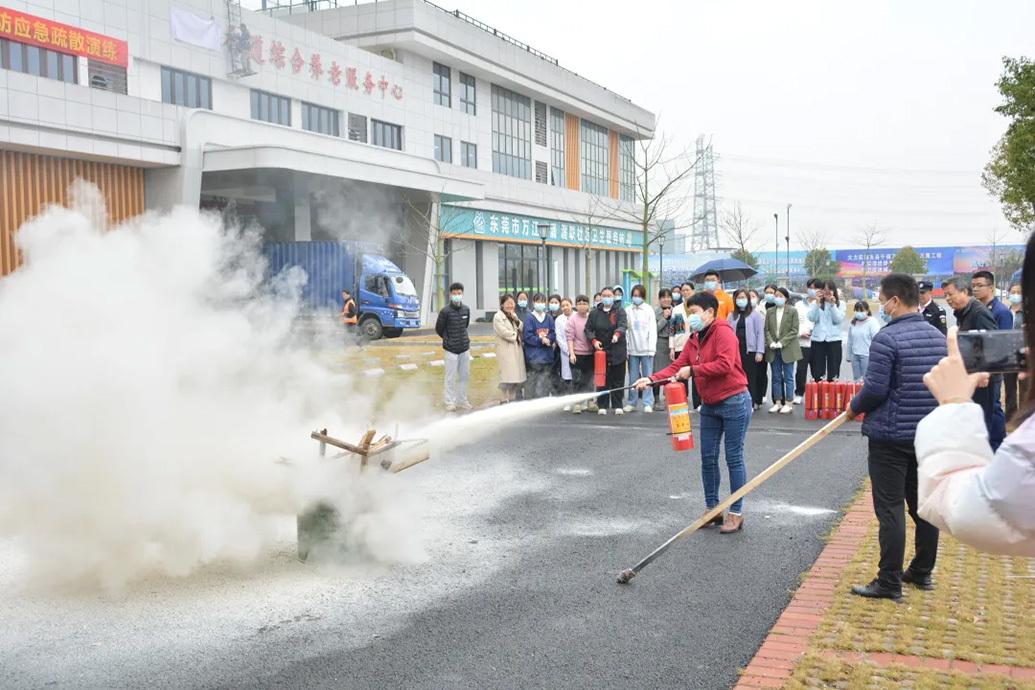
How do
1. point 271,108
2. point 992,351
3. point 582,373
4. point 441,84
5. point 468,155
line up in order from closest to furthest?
1. point 992,351
2. point 582,373
3. point 271,108
4. point 441,84
5. point 468,155

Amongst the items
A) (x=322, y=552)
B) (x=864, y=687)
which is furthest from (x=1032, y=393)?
(x=322, y=552)

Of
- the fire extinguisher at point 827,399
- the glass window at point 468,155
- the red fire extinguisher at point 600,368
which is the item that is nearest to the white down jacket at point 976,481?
the red fire extinguisher at point 600,368

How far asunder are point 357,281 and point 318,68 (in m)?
10.7

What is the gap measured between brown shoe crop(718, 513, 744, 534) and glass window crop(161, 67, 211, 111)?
26.0 metres

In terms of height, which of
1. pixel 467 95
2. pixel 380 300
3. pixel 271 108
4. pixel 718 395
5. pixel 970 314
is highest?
pixel 467 95

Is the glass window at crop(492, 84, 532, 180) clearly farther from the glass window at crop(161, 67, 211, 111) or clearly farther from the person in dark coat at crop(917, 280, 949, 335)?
the person in dark coat at crop(917, 280, 949, 335)

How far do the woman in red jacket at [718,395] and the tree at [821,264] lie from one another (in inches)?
2368

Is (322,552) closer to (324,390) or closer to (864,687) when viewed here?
(324,390)

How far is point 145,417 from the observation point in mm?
5680

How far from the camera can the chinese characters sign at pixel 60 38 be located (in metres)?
22.4

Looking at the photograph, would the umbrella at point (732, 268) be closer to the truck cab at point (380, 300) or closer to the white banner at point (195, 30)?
the truck cab at point (380, 300)

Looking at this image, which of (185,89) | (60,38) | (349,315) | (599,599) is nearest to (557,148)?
(185,89)

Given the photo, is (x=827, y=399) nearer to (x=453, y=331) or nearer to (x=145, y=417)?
(x=453, y=331)

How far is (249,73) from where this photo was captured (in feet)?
96.2
